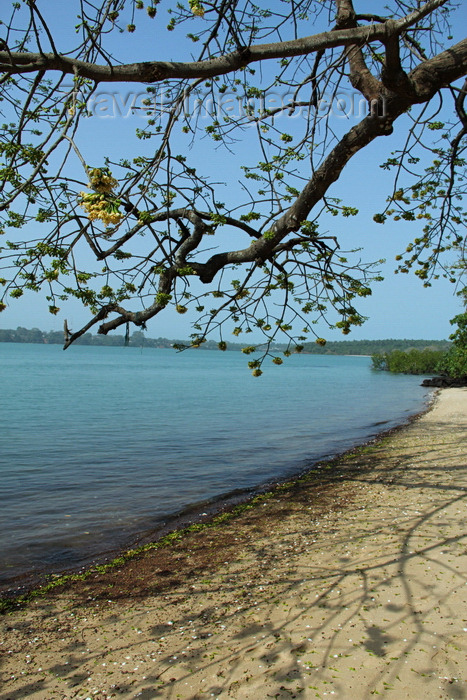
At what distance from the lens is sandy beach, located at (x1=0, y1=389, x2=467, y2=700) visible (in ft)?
12.0

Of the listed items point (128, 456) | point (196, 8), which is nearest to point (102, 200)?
point (196, 8)

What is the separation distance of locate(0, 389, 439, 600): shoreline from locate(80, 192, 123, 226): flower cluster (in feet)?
17.3

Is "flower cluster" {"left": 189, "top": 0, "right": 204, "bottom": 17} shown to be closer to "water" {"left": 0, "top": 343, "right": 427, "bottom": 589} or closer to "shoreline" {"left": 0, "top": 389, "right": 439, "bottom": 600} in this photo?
"shoreline" {"left": 0, "top": 389, "right": 439, "bottom": 600}

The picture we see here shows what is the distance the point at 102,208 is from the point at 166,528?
707cm

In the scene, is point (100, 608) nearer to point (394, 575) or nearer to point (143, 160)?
point (394, 575)

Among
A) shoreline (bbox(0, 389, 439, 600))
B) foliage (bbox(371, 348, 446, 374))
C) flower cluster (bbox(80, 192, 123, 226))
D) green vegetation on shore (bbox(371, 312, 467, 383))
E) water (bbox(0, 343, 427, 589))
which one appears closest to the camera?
flower cluster (bbox(80, 192, 123, 226))

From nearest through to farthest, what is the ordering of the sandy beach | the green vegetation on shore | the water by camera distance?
the sandy beach
the water
the green vegetation on shore

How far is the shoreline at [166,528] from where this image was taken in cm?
651

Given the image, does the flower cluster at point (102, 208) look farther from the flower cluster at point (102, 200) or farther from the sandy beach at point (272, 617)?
the sandy beach at point (272, 617)

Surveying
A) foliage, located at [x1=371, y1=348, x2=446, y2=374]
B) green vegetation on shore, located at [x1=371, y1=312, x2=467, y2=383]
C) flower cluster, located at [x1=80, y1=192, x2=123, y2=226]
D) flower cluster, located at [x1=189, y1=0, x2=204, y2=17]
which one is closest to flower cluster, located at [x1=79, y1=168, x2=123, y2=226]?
flower cluster, located at [x1=80, y1=192, x2=123, y2=226]

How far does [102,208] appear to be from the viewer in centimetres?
269

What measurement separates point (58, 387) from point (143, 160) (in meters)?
36.5

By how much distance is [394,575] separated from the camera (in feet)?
16.8

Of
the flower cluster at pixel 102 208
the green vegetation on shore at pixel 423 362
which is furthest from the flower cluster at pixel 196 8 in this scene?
the green vegetation on shore at pixel 423 362
